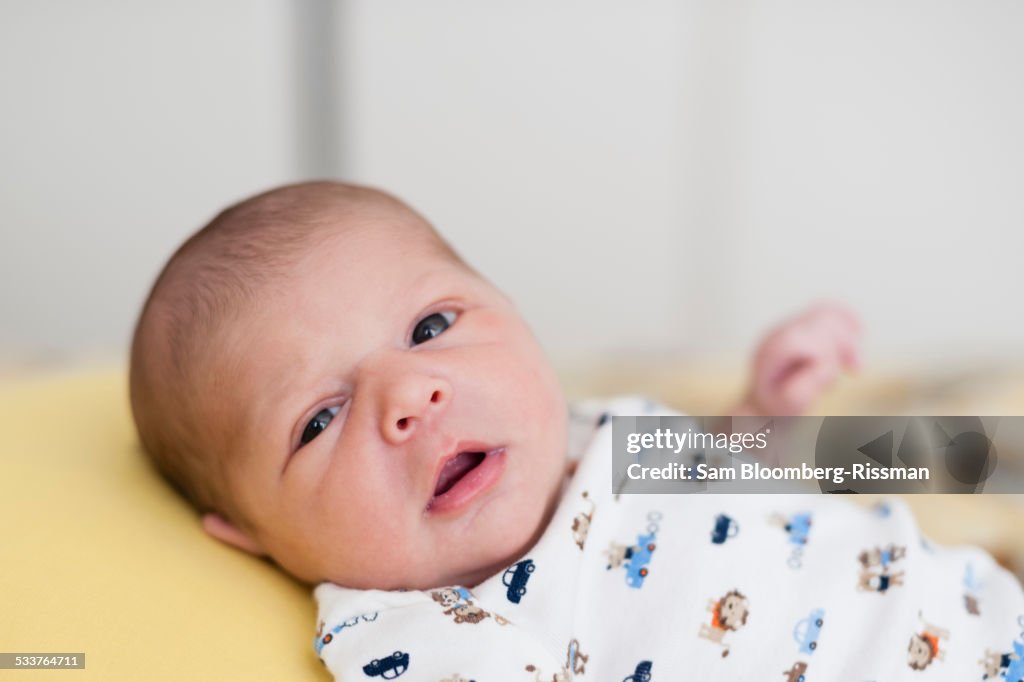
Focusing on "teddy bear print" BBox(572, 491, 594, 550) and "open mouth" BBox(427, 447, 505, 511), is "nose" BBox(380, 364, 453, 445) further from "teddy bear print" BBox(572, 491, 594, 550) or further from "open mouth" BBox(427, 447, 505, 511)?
"teddy bear print" BBox(572, 491, 594, 550)

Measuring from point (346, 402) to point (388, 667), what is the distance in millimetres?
234

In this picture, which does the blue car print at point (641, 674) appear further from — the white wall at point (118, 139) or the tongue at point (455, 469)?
the white wall at point (118, 139)

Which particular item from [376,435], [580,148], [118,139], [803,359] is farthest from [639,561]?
[580,148]

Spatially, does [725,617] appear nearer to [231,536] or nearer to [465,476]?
[465,476]

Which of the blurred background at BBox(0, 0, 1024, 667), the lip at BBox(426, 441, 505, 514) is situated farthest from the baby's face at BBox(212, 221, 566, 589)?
the blurred background at BBox(0, 0, 1024, 667)

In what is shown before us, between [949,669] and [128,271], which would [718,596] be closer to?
[949,669]

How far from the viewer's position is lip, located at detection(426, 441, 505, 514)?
846 mm

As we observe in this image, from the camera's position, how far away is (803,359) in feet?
4.19

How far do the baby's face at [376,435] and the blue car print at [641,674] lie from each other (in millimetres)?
151

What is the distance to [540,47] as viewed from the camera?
9.87 ft

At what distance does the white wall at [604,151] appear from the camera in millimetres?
2672

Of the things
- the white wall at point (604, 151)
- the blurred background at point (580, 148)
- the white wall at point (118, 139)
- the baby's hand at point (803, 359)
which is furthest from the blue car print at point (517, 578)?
the white wall at point (118, 139)

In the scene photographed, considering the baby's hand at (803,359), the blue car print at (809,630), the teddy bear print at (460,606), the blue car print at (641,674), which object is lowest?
the blue car print at (641,674)

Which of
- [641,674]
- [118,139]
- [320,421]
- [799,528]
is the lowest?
[641,674]
